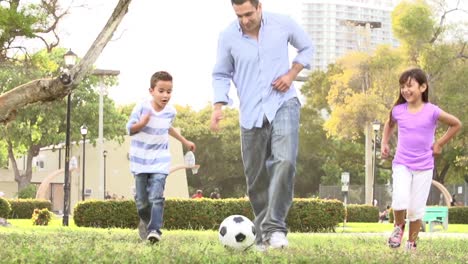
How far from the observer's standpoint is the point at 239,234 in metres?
7.32

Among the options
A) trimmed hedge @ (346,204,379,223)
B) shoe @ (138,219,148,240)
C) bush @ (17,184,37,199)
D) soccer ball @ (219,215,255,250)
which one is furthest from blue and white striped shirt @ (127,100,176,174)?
bush @ (17,184,37,199)

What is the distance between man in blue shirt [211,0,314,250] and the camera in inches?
287

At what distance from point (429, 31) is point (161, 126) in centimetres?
4176

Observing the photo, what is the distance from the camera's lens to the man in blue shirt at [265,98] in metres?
7.29

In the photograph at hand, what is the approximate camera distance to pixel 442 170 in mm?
60125

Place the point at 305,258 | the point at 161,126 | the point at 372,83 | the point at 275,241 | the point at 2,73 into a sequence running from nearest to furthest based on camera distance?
the point at 305,258 < the point at 275,241 < the point at 161,126 < the point at 372,83 < the point at 2,73

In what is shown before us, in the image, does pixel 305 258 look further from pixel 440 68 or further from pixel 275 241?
pixel 440 68

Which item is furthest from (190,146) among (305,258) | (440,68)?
(440,68)

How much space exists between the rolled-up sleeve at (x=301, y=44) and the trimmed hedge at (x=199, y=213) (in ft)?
46.3

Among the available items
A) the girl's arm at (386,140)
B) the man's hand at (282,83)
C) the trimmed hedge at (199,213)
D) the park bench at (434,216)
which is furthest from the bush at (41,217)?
the man's hand at (282,83)

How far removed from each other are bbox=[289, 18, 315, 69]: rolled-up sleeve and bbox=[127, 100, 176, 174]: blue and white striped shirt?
2525mm

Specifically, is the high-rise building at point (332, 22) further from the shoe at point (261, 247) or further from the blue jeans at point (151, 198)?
the shoe at point (261, 247)

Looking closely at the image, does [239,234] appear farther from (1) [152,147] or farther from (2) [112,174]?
(2) [112,174]

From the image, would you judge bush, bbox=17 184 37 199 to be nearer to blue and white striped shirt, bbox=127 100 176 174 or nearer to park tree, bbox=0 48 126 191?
park tree, bbox=0 48 126 191
